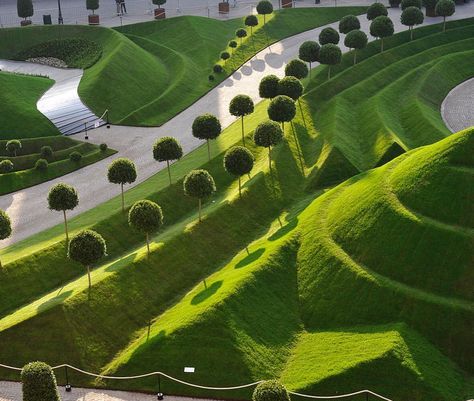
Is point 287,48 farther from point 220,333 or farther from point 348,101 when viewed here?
point 220,333

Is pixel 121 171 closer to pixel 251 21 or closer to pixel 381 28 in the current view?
pixel 381 28

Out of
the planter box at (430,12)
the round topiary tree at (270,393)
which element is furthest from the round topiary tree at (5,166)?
the planter box at (430,12)

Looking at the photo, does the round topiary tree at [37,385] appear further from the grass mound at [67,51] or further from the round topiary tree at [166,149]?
the grass mound at [67,51]

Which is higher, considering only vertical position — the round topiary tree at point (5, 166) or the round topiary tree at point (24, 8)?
the round topiary tree at point (24, 8)

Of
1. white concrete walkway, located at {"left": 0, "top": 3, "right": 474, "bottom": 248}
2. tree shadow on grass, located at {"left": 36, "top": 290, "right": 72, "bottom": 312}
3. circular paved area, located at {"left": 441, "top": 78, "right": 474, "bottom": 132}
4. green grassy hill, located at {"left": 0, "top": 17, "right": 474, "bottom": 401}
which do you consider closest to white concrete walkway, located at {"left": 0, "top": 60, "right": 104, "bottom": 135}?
white concrete walkway, located at {"left": 0, "top": 3, "right": 474, "bottom": 248}

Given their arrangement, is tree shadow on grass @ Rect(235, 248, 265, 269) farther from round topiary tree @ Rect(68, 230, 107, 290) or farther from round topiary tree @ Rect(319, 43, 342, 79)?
round topiary tree @ Rect(319, 43, 342, 79)

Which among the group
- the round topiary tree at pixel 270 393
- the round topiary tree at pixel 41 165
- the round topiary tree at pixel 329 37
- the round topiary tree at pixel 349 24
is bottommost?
the round topiary tree at pixel 270 393

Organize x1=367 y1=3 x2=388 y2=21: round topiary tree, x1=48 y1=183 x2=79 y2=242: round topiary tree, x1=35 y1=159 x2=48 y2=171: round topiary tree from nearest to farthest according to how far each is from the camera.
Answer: x1=48 y1=183 x2=79 y2=242: round topiary tree < x1=35 y1=159 x2=48 y2=171: round topiary tree < x1=367 y1=3 x2=388 y2=21: round topiary tree
